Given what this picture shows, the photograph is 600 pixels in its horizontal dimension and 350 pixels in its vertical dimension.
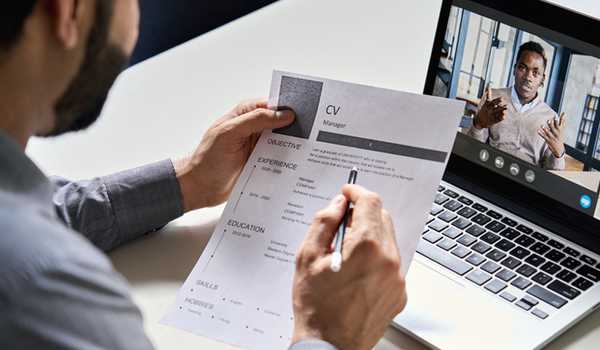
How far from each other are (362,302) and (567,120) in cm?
41

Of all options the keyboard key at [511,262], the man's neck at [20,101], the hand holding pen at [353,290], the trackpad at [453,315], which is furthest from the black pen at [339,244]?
the man's neck at [20,101]

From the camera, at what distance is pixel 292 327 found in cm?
110

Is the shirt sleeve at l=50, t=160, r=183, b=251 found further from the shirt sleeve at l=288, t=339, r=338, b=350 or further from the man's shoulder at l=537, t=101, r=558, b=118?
the man's shoulder at l=537, t=101, r=558, b=118

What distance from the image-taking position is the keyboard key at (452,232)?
4.09 feet

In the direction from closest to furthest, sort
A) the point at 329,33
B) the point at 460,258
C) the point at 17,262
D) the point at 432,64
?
the point at 17,262, the point at 460,258, the point at 432,64, the point at 329,33

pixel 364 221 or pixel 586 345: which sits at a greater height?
pixel 364 221

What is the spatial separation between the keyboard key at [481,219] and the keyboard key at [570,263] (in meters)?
0.12

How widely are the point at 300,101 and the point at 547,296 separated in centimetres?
41

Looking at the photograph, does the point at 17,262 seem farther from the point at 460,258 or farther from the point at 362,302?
the point at 460,258

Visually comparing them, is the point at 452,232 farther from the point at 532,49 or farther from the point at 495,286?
the point at 532,49

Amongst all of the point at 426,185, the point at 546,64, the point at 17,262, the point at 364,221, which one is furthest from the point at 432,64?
the point at 17,262

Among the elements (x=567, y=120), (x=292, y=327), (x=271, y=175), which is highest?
(x=567, y=120)

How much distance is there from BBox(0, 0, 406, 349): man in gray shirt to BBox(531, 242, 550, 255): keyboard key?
25 cm

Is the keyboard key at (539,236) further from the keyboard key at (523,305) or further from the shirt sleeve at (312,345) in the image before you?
the shirt sleeve at (312,345)
